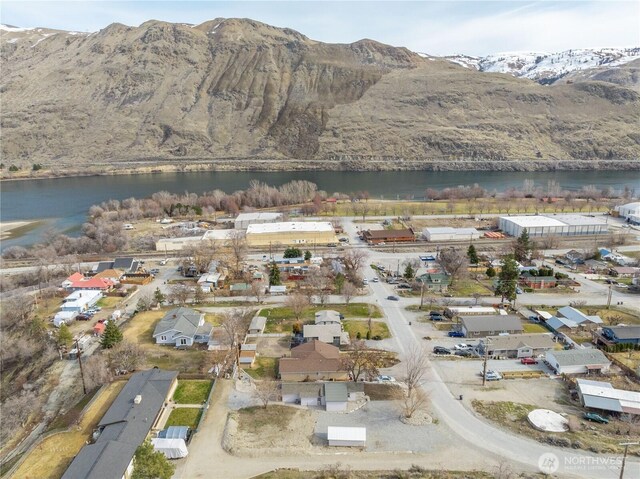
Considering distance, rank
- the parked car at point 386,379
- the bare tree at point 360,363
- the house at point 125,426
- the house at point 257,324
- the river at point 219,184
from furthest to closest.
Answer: the river at point 219,184, the house at point 257,324, the bare tree at point 360,363, the parked car at point 386,379, the house at point 125,426

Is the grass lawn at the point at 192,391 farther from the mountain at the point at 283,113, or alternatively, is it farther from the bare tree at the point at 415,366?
the mountain at the point at 283,113

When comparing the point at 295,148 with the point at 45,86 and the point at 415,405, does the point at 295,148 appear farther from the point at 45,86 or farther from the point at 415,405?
the point at 415,405

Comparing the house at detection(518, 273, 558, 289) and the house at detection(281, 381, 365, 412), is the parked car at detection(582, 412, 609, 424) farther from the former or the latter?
the house at detection(518, 273, 558, 289)

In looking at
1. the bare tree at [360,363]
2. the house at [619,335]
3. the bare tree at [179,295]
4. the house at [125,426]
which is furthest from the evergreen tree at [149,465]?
the house at [619,335]

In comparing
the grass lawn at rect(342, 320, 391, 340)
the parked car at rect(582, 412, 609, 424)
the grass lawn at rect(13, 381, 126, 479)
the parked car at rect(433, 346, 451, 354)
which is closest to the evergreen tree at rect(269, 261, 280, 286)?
the grass lawn at rect(342, 320, 391, 340)

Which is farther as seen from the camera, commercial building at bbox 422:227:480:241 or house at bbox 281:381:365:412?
commercial building at bbox 422:227:480:241

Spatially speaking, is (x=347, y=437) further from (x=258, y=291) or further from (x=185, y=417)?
(x=258, y=291)
